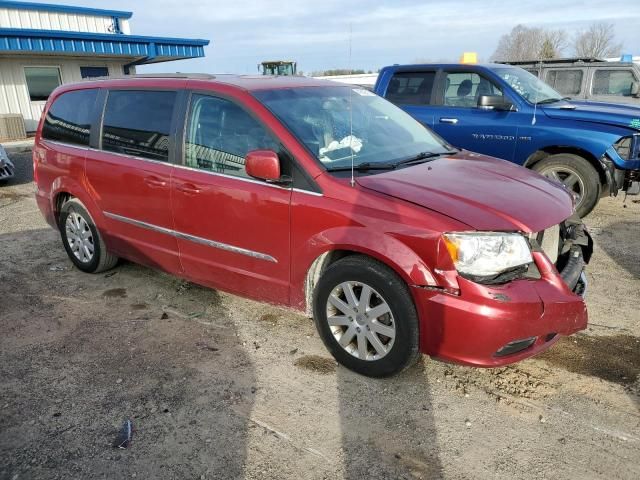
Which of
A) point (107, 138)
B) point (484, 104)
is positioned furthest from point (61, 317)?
point (484, 104)

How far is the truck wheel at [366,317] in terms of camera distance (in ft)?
9.65

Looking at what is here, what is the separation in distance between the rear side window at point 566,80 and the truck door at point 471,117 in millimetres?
3956

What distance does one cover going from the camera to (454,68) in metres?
7.29

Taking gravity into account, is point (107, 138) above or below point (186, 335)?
above

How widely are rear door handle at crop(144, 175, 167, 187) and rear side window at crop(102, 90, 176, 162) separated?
152mm

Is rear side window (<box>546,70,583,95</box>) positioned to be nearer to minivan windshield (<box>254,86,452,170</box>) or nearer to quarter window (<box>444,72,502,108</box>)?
quarter window (<box>444,72,502,108</box>)

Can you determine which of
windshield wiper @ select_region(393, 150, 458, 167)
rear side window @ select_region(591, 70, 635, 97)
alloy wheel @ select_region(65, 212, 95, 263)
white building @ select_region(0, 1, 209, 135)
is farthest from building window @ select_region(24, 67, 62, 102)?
windshield wiper @ select_region(393, 150, 458, 167)

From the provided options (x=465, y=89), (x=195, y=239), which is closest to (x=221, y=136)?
(x=195, y=239)

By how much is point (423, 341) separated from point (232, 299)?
78.6 inches

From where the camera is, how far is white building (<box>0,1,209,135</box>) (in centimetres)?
1591

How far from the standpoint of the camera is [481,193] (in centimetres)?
312

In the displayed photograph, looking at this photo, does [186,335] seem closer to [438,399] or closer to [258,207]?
[258,207]

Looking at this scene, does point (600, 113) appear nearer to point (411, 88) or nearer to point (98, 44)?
point (411, 88)

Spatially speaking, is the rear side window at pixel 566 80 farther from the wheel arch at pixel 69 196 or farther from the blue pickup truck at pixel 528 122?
the wheel arch at pixel 69 196
